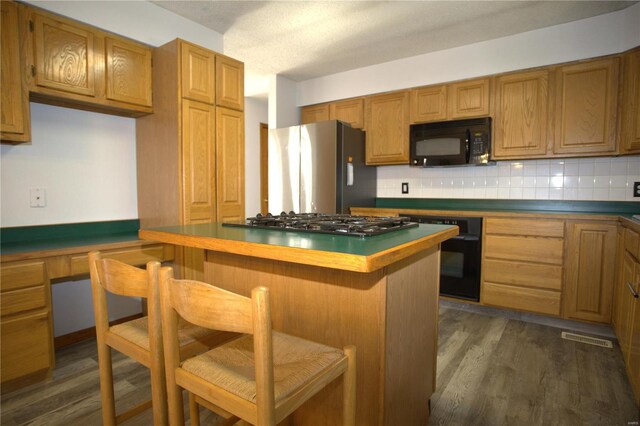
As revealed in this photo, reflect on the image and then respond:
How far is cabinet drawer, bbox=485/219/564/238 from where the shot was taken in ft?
9.07

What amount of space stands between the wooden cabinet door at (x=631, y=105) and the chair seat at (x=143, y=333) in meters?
3.31

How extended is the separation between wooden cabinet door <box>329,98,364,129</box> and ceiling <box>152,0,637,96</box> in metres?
0.51

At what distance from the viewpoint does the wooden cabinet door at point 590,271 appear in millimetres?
2578

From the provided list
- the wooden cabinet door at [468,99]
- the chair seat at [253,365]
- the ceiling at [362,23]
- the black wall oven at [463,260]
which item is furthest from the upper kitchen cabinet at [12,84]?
the wooden cabinet door at [468,99]

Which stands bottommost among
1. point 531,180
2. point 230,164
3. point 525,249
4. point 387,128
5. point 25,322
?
point 25,322

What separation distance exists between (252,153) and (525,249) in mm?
3936

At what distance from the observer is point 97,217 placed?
2.66 meters

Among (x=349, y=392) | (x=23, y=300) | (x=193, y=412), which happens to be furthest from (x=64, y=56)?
(x=349, y=392)

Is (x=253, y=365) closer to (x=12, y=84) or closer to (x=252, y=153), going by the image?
(x=12, y=84)

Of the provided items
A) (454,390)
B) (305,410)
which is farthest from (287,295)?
(454,390)

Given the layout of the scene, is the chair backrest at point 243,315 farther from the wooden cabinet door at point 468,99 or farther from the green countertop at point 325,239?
the wooden cabinet door at point 468,99

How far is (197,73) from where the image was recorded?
2678mm

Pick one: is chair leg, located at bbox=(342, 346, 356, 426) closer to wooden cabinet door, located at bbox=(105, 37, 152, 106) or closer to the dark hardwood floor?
the dark hardwood floor

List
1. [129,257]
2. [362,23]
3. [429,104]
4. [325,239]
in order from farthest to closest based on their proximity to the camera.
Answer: [429,104] < [362,23] < [129,257] < [325,239]
